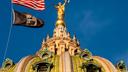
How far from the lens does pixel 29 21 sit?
69.7 metres

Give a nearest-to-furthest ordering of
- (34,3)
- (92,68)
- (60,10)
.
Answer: (34,3) < (92,68) < (60,10)

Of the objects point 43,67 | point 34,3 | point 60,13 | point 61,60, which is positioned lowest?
point 43,67

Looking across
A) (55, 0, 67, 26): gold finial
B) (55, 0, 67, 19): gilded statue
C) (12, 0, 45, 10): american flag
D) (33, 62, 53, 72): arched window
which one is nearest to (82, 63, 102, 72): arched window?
(33, 62, 53, 72): arched window

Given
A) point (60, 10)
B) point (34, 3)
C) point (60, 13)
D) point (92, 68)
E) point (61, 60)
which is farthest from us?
point (60, 10)

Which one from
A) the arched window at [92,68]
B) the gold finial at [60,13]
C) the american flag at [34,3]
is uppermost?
the gold finial at [60,13]

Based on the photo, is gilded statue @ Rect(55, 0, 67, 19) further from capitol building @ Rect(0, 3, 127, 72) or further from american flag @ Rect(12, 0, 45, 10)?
american flag @ Rect(12, 0, 45, 10)

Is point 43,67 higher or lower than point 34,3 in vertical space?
lower

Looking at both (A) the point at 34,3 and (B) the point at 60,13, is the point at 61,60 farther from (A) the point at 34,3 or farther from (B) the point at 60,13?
(A) the point at 34,3

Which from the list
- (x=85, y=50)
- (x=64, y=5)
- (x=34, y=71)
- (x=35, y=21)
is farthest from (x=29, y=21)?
(x=64, y=5)

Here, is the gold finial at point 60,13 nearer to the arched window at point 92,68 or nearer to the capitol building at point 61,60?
the capitol building at point 61,60

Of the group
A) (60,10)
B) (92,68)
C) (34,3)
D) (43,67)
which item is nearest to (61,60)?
(43,67)

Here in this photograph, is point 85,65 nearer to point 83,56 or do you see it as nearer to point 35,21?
point 83,56

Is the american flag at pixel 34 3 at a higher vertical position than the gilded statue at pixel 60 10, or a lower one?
lower

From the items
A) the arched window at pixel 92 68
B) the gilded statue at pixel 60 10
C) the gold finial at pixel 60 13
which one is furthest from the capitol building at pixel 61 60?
the gilded statue at pixel 60 10
